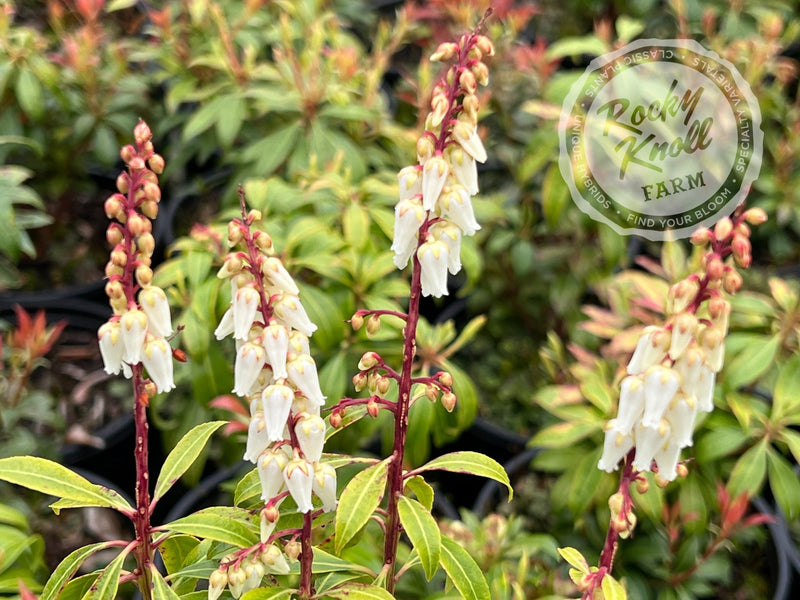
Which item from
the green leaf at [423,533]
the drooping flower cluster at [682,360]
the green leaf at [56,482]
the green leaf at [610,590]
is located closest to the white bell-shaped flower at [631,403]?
the drooping flower cluster at [682,360]

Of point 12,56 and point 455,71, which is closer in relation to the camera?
point 455,71

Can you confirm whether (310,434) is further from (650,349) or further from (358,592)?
(650,349)

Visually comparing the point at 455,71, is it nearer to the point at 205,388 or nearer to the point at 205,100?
the point at 205,388

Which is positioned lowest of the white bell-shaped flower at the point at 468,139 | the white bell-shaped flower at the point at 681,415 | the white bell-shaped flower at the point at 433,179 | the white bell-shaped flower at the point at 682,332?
the white bell-shaped flower at the point at 681,415

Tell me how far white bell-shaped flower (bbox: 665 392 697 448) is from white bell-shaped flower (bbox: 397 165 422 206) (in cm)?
49

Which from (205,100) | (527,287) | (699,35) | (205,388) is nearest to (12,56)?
(205,100)

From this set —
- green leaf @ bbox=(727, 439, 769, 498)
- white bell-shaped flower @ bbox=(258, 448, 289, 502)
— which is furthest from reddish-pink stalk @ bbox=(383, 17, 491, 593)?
green leaf @ bbox=(727, 439, 769, 498)

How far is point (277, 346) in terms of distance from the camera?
3.77 ft

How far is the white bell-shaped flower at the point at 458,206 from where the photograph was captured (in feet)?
4.08

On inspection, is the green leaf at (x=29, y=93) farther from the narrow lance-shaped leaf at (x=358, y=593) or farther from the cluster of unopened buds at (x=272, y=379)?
the narrow lance-shaped leaf at (x=358, y=593)

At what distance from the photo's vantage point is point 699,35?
405cm

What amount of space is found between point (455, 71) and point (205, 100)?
8.07ft

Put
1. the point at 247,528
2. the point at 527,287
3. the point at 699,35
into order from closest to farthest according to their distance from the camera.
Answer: the point at 247,528 < the point at 527,287 < the point at 699,35

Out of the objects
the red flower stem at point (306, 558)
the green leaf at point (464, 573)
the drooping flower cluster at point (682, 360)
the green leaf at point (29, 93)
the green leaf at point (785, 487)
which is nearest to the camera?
the drooping flower cluster at point (682, 360)
